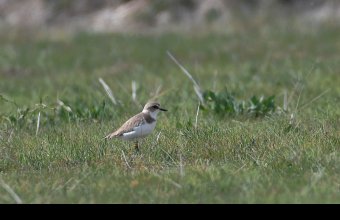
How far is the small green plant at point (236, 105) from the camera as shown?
389 inches

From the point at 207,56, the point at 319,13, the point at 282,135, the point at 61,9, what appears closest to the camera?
the point at 282,135

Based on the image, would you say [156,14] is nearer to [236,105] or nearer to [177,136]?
[236,105]

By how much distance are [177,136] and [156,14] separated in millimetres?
15264

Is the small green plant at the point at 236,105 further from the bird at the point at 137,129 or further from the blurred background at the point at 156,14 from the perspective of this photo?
the blurred background at the point at 156,14

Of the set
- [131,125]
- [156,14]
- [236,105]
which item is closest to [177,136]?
[131,125]

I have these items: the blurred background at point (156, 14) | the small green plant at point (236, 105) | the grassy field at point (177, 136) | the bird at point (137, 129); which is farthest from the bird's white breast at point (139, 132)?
the blurred background at point (156, 14)

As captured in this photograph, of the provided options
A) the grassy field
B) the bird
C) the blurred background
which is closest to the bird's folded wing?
the bird

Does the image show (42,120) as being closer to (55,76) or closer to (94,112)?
(94,112)

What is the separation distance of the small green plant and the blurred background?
931 centimetres

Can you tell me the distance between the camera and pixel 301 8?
22.7m

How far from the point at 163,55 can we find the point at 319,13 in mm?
6852

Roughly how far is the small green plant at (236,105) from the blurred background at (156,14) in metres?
9.31

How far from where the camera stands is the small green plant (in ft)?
32.4

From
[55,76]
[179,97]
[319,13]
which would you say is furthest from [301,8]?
[179,97]
